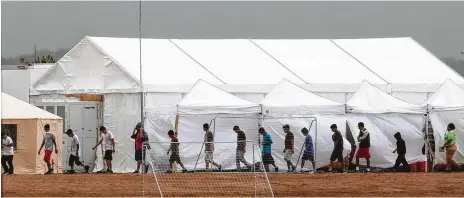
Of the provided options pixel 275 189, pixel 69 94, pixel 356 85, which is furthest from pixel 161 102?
pixel 275 189

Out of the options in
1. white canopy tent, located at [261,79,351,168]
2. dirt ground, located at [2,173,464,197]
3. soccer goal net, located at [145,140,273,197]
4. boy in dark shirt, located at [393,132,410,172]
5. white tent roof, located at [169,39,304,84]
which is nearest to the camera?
dirt ground, located at [2,173,464,197]

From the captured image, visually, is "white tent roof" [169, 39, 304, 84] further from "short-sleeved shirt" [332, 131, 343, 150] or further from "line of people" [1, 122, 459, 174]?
"short-sleeved shirt" [332, 131, 343, 150]

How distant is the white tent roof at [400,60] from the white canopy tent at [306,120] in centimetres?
596

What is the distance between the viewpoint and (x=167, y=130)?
35688mm

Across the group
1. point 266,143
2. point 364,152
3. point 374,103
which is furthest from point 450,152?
point 266,143

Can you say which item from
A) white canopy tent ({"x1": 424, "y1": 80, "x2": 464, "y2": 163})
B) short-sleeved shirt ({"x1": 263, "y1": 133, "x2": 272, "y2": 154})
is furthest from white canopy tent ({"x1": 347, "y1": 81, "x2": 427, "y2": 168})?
short-sleeved shirt ({"x1": 263, "y1": 133, "x2": 272, "y2": 154})

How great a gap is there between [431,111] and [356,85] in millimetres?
4732

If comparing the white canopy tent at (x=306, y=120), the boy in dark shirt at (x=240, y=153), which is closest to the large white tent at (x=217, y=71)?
the boy in dark shirt at (x=240, y=153)

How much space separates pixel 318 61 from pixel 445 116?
7.66 meters

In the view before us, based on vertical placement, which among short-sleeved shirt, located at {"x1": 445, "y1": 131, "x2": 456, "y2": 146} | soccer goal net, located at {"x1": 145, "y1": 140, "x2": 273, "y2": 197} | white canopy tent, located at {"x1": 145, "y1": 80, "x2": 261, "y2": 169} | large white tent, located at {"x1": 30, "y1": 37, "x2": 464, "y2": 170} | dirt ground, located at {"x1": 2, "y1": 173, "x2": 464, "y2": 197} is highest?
large white tent, located at {"x1": 30, "y1": 37, "x2": 464, "y2": 170}

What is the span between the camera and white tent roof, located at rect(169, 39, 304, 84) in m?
40.1

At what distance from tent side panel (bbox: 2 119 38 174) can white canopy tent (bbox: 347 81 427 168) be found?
10.0 m

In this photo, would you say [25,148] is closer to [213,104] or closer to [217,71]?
[213,104]

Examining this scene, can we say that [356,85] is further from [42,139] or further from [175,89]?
[42,139]
